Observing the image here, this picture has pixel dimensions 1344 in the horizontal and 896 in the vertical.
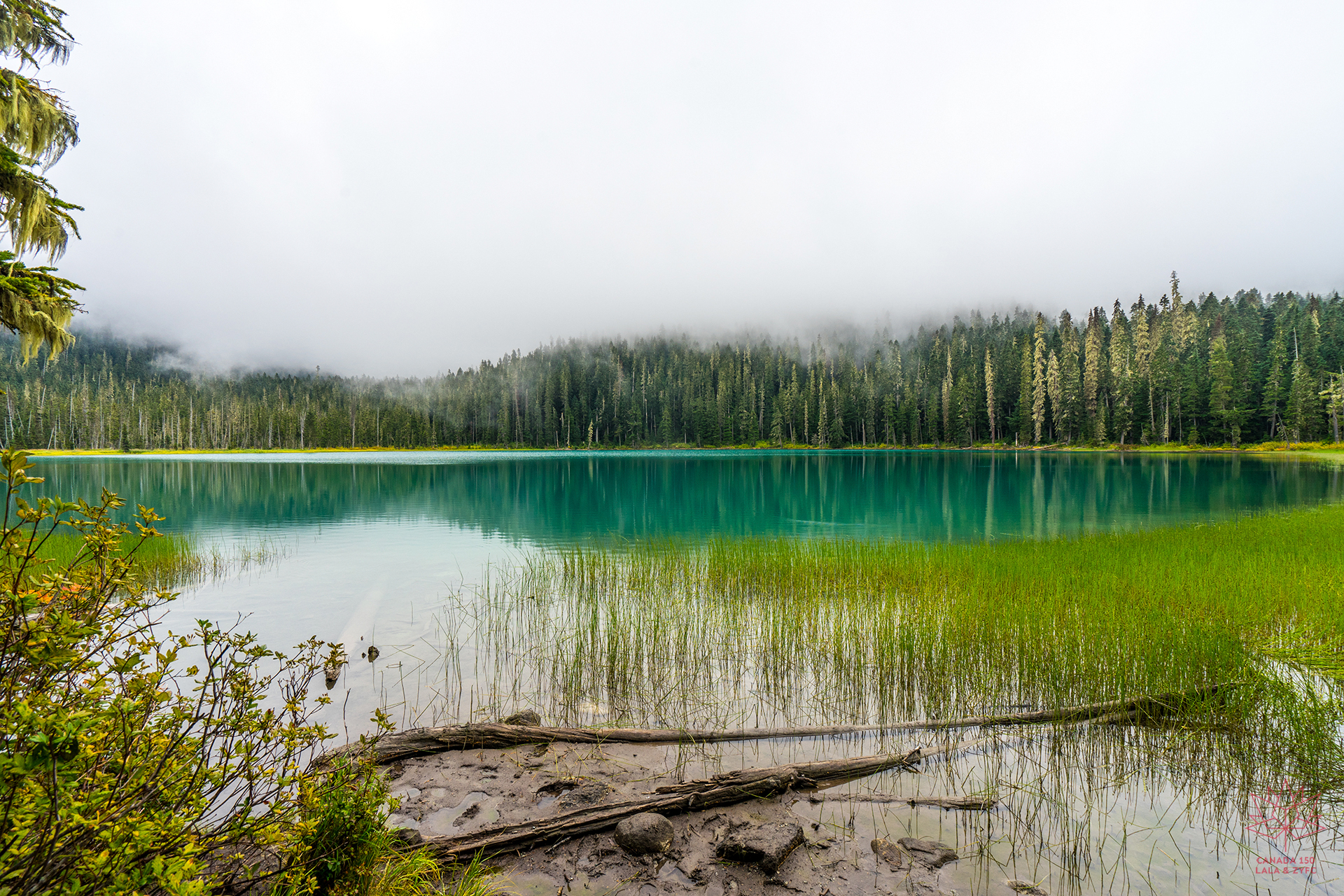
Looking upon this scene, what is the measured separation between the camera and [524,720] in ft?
20.5

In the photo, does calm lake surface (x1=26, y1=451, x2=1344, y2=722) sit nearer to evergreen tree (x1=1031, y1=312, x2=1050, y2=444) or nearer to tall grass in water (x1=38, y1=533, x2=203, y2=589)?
tall grass in water (x1=38, y1=533, x2=203, y2=589)

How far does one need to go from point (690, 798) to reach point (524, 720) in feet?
8.02

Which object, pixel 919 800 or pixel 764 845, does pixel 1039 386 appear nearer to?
pixel 919 800

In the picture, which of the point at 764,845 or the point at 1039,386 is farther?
the point at 1039,386

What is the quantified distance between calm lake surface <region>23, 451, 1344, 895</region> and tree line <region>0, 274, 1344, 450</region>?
19.9 m

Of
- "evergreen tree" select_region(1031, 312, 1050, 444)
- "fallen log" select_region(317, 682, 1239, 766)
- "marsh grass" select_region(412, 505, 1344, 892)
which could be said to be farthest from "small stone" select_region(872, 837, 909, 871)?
"evergreen tree" select_region(1031, 312, 1050, 444)

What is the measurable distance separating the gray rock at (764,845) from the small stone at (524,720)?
9.01 ft

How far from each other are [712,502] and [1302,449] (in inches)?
3096

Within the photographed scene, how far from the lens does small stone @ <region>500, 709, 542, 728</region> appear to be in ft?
20.3

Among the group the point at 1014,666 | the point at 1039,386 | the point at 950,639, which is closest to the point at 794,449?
the point at 1039,386

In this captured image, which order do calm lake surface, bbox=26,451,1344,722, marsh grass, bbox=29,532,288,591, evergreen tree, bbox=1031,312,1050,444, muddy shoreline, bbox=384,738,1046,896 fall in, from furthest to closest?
1. evergreen tree, bbox=1031,312,1050,444
2. marsh grass, bbox=29,532,288,591
3. calm lake surface, bbox=26,451,1344,722
4. muddy shoreline, bbox=384,738,1046,896

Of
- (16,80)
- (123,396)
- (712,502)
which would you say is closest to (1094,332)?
(712,502)
